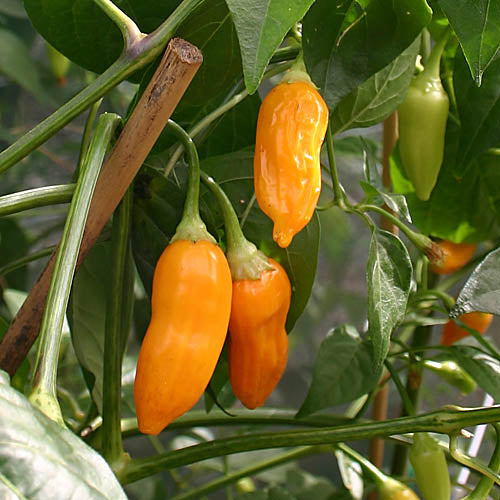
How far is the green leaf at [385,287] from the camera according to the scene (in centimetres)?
44

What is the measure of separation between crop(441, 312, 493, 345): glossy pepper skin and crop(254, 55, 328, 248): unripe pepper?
0.33 m

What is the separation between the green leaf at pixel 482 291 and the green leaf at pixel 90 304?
243 mm

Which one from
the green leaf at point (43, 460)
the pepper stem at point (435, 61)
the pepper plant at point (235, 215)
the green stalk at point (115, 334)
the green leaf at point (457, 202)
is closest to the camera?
the green leaf at point (43, 460)

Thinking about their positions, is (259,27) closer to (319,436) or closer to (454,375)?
(319,436)

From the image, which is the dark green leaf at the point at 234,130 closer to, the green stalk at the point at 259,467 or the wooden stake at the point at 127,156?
the wooden stake at the point at 127,156

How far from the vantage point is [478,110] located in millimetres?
555

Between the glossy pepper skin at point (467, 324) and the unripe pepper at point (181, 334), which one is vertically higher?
the unripe pepper at point (181, 334)

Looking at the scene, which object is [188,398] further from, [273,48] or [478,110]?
[478,110]

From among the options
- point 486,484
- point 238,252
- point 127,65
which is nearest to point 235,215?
point 238,252

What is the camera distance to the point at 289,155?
42 cm

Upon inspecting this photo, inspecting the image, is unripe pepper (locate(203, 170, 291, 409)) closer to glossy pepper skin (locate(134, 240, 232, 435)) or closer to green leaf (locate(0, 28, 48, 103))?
glossy pepper skin (locate(134, 240, 232, 435))

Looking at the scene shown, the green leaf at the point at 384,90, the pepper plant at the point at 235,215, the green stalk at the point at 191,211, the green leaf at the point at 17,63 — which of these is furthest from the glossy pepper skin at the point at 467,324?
the green leaf at the point at 17,63

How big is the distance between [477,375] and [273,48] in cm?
34

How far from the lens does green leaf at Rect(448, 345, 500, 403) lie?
1.83 feet
